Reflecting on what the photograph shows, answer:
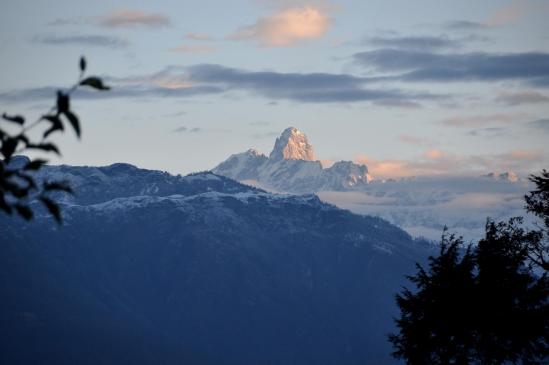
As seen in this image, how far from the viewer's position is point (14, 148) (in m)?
19.7

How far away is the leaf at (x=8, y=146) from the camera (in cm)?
1952

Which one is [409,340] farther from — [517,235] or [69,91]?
[69,91]

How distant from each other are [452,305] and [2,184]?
41.9 m

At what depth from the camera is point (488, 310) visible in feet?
191

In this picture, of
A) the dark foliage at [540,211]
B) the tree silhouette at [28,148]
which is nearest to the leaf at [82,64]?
the tree silhouette at [28,148]

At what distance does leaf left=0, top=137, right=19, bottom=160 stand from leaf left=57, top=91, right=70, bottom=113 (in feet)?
2.92

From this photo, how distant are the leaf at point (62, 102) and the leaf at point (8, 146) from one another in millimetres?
890

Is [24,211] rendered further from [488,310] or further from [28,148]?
[488,310]

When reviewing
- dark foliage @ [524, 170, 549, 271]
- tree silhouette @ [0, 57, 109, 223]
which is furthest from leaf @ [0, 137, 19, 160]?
dark foliage @ [524, 170, 549, 271]

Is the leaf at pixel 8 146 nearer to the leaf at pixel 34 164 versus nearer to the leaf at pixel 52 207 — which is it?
the leaf at pixel 34 164

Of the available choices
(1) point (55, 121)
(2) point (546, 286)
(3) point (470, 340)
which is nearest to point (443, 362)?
(3) point (470, 340)

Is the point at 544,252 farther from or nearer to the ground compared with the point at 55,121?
nearer to the ground

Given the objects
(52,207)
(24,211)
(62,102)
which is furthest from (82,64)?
(24,211)

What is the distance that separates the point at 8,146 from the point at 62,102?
1.20 metres
